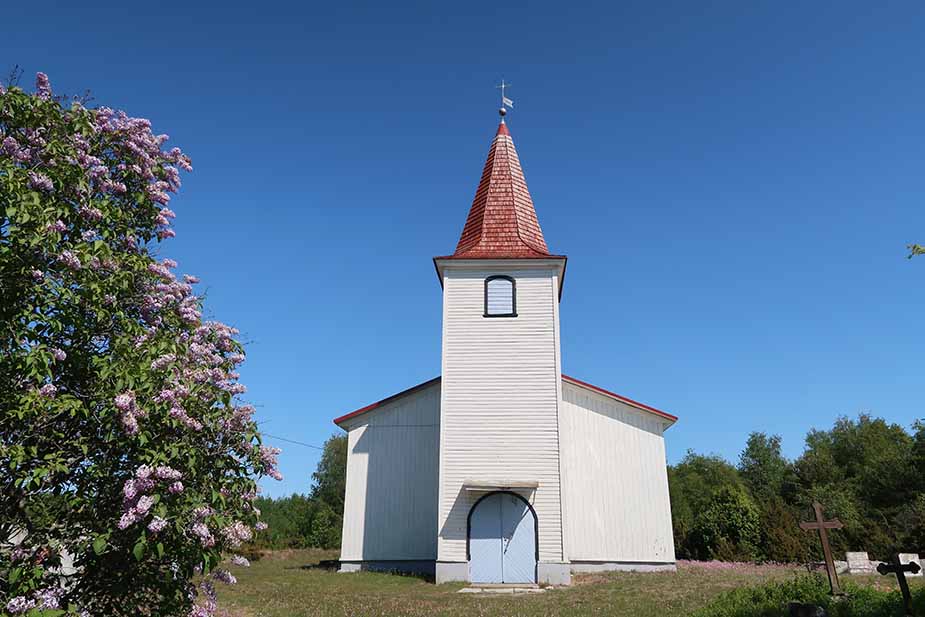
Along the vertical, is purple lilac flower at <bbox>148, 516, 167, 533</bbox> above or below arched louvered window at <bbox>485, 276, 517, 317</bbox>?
below

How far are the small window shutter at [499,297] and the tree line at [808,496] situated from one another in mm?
11923

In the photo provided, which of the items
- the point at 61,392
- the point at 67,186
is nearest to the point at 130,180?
the point at 67,186

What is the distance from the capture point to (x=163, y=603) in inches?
195

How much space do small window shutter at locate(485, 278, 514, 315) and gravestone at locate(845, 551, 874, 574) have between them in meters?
11.5

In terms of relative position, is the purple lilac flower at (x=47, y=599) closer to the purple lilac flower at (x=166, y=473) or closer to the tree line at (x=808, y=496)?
the purple lilac flower at (x=166, y=473)

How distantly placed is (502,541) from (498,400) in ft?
13.1

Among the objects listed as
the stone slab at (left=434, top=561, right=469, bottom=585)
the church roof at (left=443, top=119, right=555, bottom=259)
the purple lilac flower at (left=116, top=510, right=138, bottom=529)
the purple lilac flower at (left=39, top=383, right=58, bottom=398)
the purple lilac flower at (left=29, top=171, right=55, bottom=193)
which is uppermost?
the church roof at (left=443, top=119, right=555, bottom=259)

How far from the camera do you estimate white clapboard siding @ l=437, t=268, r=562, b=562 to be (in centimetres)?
1775

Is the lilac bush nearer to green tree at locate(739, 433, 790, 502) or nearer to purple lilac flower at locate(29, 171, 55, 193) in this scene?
purple lilac flower at locate(29, 171, 55, 193)

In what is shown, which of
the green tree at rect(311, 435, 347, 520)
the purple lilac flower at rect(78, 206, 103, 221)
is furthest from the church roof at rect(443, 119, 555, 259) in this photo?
the green tree at rect(311, 435, 347, 520)

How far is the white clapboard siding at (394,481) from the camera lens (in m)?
20.5

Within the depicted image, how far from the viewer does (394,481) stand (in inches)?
829

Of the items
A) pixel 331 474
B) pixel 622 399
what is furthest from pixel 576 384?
pixel 331 474

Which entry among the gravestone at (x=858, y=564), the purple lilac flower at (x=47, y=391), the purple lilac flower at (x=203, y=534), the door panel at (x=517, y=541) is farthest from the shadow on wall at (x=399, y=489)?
the purple lilac flower at (x=47, y=391)
